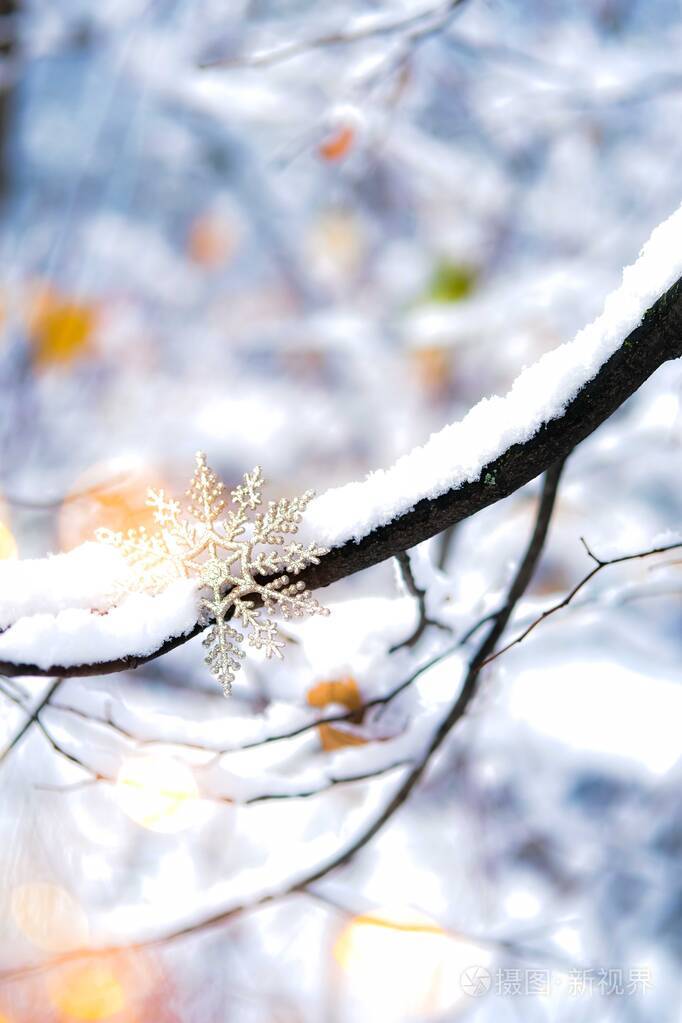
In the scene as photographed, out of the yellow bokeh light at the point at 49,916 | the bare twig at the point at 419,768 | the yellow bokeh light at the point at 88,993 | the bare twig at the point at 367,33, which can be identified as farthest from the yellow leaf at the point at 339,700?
the bare twig at the point at 367,33

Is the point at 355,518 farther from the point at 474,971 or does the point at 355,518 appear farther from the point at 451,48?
the point at 451,48

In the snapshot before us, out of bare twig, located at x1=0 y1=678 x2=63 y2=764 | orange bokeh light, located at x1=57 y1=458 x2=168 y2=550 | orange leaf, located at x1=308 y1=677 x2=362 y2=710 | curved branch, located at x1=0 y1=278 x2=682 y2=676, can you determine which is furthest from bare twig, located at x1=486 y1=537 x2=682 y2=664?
orange bokeh light, located at x1=57 y1=458 x2=168 y2=550

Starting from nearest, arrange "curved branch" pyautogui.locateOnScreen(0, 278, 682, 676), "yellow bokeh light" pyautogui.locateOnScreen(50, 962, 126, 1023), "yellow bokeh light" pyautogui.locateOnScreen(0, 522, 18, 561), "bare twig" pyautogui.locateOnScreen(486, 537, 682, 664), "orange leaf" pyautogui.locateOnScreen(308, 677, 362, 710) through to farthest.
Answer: "curved branch" pyautogui.locateOnScreen(0, 278, 682, 676)
"bare twig" pyautogui.locateOnScreen(486, 537, 682, 664)
"orange leaf" pyautogui.locateOnScreen(308, 677, 362, 710)
"yellow bokeh light" pyautogui.locateOnScreen(50, 962, 126, 1023)
"yellow bokeh light" pyautogui.locateOnScreen(0, 522, 18, 561)

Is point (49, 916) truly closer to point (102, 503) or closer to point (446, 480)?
point (102, 503)

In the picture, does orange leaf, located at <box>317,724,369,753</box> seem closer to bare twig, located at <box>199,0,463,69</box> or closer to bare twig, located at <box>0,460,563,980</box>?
bare twig, located at <box>0,460,563,980</box>

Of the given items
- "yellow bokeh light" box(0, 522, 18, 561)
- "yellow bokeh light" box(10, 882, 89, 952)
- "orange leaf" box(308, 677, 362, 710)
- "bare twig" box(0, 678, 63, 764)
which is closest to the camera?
"bare twig" box(0, 678, 63, 764)

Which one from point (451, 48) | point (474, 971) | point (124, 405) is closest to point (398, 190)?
point (451, 48)
